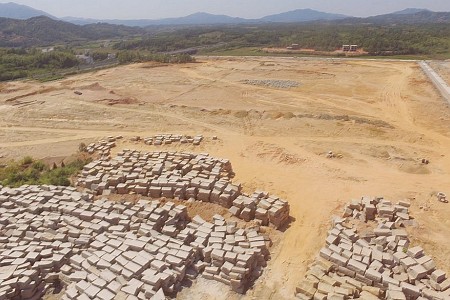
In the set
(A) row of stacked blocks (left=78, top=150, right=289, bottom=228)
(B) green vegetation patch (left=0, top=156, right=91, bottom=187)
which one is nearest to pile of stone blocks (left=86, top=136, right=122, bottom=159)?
(B) green vegetation patch (left=0, top=156, right=91, bottom=187)

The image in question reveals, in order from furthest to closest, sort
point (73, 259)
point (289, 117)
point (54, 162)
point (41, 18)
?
point (41, 18) → point (289, 117) → point (54, 162) → point (73, 259)

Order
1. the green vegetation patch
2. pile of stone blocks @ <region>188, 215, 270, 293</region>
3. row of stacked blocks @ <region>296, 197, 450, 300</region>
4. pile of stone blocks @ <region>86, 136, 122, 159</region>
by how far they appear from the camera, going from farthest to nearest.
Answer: pile of stone blocks @ <region>86, 136, 122, 159</region> → the green vegetation patch → pile of stone blocks @ <region>188, 215, 270, 293</region> → row of stacked blocks @ <region>296, 197, 450, 300</region>

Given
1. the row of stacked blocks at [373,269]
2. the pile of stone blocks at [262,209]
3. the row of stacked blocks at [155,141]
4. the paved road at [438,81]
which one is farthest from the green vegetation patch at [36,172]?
the paved road at [438,81]

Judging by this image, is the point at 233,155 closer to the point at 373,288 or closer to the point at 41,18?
the point at 373,288

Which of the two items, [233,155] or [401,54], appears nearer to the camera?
[233,155]

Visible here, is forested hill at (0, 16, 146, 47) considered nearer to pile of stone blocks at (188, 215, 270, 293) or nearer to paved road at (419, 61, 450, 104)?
paved road at (419, 61, 450, 104)

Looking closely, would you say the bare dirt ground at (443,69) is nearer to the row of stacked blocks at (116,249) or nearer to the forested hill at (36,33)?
the row of stacked blocks at (116,249)

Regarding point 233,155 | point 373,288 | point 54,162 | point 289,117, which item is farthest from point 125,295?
point 289,117
